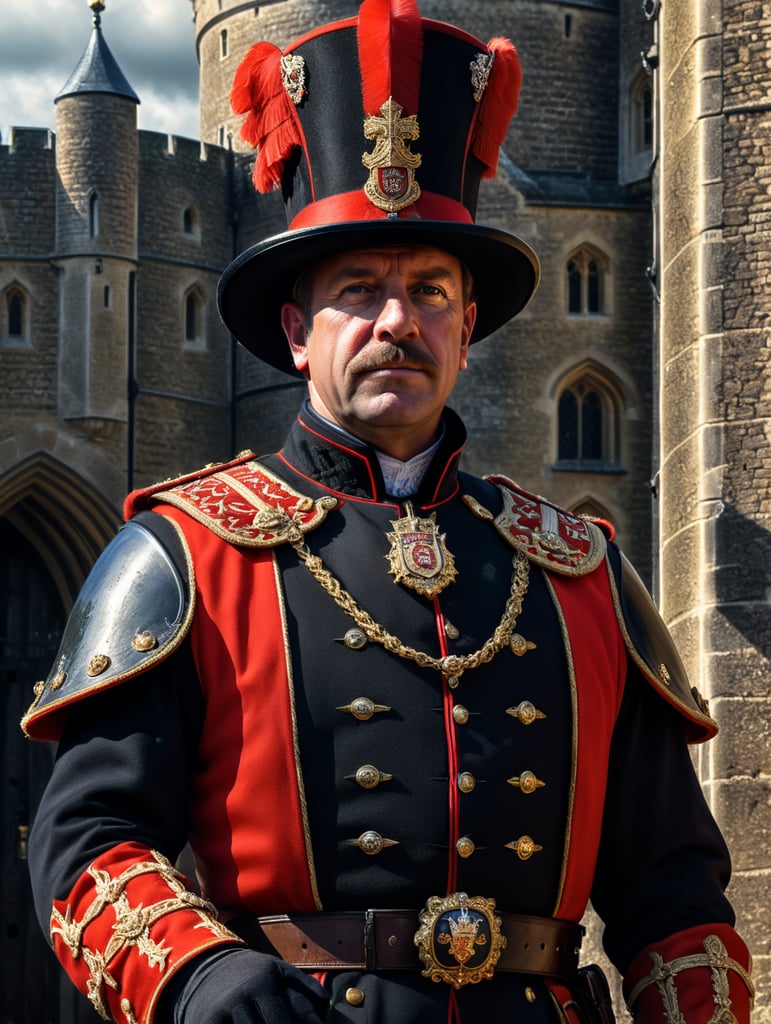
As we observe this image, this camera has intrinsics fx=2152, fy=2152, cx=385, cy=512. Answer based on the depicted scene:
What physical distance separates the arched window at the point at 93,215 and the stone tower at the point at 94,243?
12 millimetres

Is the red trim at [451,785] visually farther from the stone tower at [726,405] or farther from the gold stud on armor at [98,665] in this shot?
the stone tower at [726,405]

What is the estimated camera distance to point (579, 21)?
92.9 ft

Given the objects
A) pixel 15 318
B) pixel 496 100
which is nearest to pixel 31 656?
pixel 15 318

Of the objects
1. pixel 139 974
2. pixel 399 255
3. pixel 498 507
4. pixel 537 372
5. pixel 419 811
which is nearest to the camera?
pixel 139 974

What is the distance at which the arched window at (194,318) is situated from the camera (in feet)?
90.6

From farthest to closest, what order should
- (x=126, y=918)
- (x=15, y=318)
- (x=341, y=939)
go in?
(x=15, y=318) < (x=341, y=939) < (x=126, y=918)

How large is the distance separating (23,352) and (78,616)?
2362 centimetres

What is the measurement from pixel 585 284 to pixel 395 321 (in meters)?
23.3

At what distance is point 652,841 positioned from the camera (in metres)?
3.51

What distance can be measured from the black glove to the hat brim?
46.5 inches

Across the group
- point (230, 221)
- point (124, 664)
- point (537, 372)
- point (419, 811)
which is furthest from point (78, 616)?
point (230, 221)

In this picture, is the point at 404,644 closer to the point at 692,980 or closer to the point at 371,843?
the point at 371,843

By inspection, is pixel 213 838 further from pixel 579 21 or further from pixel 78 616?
pixel 579 21

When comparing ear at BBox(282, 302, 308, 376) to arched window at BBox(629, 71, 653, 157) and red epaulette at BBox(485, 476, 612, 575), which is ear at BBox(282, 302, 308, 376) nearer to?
red epaulette at BBox(485, 476, 612, 575)
